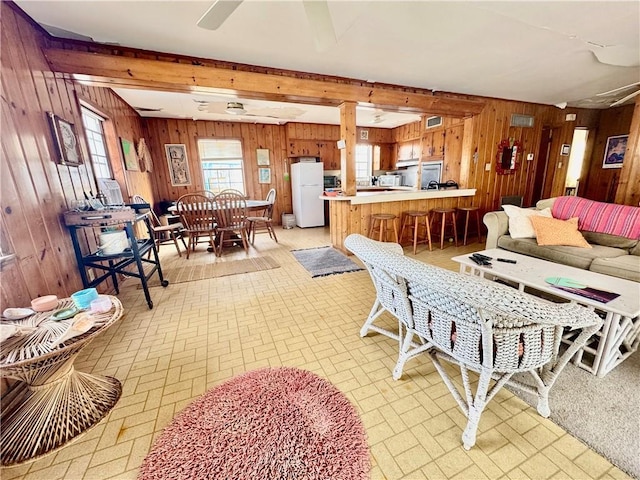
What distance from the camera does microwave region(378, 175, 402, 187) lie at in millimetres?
6648

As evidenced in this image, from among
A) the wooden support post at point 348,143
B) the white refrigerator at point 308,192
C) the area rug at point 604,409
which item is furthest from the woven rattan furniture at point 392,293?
the white refrigerator at point 308,192

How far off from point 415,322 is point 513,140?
509 centimetres

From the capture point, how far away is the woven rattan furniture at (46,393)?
110 centimetres

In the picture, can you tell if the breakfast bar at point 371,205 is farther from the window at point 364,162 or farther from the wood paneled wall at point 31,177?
the window at point 364,162

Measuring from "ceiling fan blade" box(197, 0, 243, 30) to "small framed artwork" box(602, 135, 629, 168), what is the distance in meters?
7.61

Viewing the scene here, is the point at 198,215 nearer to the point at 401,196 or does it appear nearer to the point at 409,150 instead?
the point at 401,196

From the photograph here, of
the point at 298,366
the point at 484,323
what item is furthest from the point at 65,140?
the point at 484,323

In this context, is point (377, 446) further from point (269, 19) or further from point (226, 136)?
point (226, 136)

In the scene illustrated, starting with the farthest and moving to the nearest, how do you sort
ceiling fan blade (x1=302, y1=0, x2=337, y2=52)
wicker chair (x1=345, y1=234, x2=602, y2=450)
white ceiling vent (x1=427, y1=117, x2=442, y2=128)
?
white ceiling vent (x1=427, y1=117, x2=442, y2=128), ceiling fan blade (x1=302, y1=0, x2=337, y2=52), wicker chair (x1=345, y1=234, x2=602, y2=450)

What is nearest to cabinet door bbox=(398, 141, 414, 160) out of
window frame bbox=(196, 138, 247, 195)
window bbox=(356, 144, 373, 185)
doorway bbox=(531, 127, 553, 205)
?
window bbox=(356, 144, 373, 185)

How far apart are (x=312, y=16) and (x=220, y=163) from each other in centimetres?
503

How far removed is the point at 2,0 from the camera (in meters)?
1.73

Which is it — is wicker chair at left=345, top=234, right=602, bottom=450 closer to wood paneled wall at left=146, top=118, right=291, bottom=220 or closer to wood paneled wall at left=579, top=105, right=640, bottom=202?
wood paneled wall at left=146, top=118, right=291, bottom=220

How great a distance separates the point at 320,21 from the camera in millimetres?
1531
